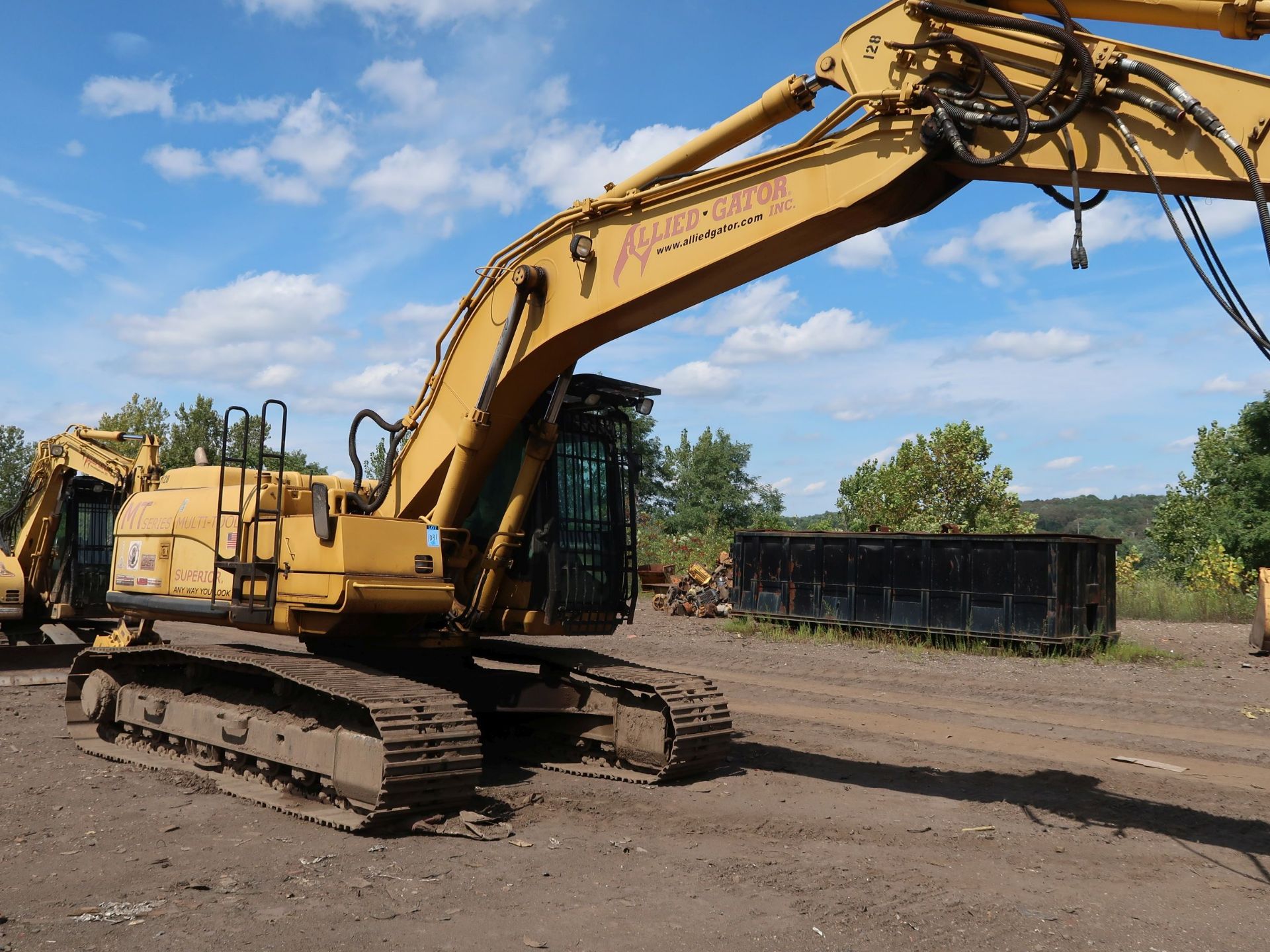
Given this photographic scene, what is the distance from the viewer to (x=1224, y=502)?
127 feet

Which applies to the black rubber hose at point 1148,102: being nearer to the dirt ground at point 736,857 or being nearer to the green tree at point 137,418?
the dirt ground at point 736,857

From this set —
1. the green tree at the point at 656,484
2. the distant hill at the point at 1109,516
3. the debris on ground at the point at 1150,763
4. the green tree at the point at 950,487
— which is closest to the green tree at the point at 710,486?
the green tree at the point at 656,484

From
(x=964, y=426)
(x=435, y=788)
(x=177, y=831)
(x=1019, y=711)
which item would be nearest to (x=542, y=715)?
(x=435, y=788)

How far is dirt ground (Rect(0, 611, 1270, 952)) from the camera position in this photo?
5.06 metres

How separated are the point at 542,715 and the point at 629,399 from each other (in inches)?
109

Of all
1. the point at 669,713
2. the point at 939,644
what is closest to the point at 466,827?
the point at 669,713

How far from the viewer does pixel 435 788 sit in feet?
22.3

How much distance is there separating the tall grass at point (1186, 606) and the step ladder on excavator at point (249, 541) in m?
19.5

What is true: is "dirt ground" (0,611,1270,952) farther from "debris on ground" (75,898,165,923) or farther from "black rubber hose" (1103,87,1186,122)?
"black rubber hose" (1103,87,1186,122)

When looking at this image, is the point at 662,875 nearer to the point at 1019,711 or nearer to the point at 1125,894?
the point at 1125,894

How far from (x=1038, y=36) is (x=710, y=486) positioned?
221 feet

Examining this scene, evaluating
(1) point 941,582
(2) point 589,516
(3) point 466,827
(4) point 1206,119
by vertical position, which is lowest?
(3) point 466,827

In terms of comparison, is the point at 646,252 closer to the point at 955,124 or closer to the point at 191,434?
the point at 955,124

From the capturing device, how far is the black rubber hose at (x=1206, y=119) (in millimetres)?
5074
